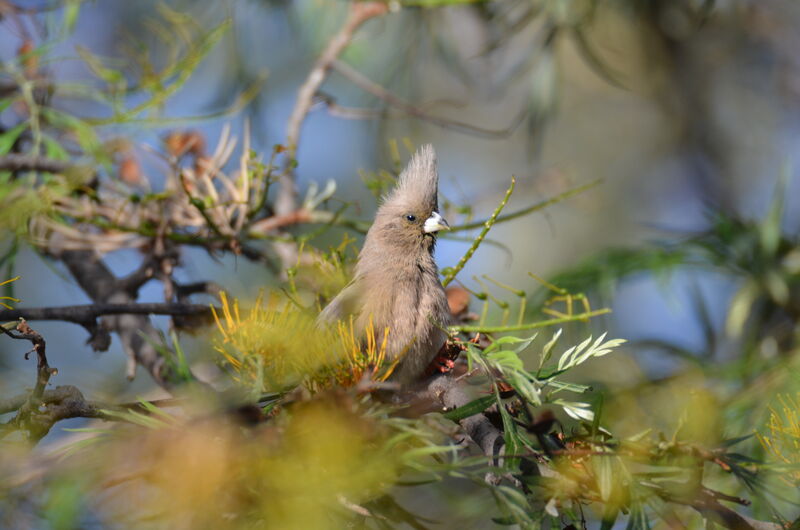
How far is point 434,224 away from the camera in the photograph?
7.16 ft

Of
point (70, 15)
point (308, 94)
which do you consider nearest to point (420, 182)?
point (308, 94)

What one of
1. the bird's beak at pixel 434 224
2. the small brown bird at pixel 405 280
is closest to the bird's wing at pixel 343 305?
the small brown bird at pixel 405 280

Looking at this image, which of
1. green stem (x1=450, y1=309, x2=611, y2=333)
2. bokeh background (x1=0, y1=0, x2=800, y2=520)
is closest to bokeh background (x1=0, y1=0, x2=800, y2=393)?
bokeh background (x1=0, y1=0, x2=800, y2=520)

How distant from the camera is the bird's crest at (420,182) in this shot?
84.2 inches

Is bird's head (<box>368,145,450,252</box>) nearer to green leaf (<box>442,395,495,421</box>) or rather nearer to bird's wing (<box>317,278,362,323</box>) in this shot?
bird's wing (<box>317,278,362,323</box>)

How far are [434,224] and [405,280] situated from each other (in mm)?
251

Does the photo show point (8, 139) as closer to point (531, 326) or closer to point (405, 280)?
point (405, 280)

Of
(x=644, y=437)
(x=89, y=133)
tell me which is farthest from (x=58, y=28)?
(x=644, y=437)

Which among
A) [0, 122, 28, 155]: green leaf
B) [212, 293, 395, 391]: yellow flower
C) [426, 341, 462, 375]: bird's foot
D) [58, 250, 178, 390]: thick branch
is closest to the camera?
[212, 293, 395, 391]: yellow flower

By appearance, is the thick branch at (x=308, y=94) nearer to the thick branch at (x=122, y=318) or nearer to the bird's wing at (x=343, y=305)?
the thick branch at (x=122, y=318)

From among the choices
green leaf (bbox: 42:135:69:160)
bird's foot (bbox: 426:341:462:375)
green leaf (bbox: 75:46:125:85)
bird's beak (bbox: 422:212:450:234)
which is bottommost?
bird's foot (bbox: 426:341:462:375)

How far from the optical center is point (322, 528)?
954 millimetres

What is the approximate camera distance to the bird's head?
2.16 m

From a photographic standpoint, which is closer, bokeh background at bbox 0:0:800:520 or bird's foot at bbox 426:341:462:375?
bird's foot at bbox 426:341:462:375
